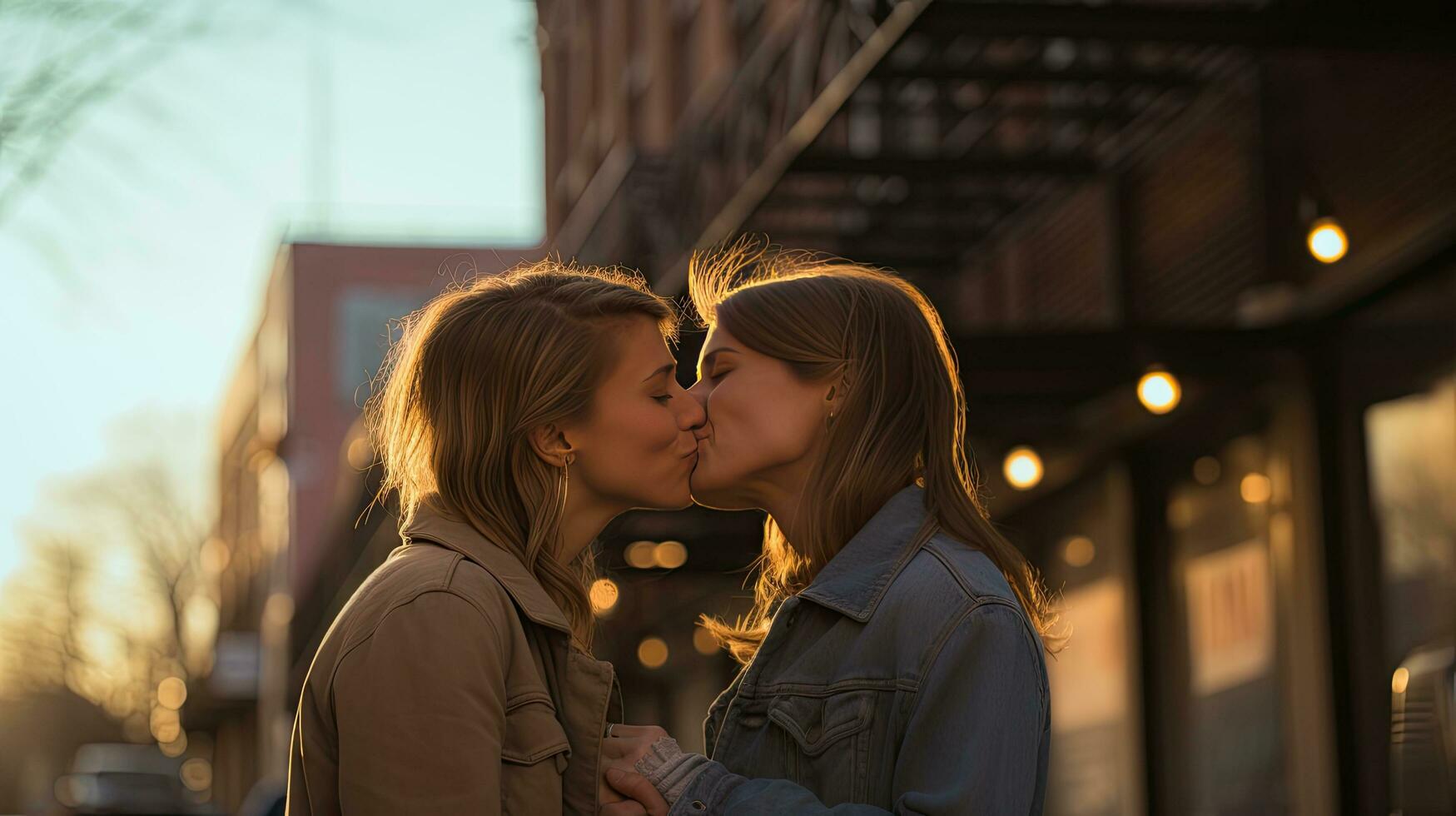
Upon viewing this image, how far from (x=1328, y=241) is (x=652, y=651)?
602 inches

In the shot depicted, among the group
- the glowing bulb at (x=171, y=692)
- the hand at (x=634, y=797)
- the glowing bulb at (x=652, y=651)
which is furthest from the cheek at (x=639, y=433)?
the glowing bulb at (x=171, y=692)

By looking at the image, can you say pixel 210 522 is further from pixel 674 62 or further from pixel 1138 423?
pixel 1138 423

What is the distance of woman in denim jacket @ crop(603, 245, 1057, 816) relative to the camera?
3283 millimetres

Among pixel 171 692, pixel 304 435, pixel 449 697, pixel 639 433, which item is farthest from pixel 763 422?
pixel 171 692

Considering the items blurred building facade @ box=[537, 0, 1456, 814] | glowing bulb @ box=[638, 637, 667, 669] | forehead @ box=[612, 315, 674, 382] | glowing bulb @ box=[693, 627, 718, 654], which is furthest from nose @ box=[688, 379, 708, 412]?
glowing bulb @ box=[638, 637, 667, 669]

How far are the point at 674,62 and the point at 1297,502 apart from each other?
44.7ft

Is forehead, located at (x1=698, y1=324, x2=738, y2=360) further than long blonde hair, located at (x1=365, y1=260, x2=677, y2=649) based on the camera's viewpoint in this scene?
Yes

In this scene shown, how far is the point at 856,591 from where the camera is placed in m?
3.54

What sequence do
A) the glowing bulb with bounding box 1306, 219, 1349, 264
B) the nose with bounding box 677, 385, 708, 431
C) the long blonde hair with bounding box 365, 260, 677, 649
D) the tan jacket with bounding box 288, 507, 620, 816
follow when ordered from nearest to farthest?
the tan jacket with bounding box 288, 507, 620, 816
the long blonde hair with bounding box 365, 260, 677, 649
the nose with bounding box 677, 385, 708, 431
the glowing bulb with bounding box 1306, 219, 1349, 264

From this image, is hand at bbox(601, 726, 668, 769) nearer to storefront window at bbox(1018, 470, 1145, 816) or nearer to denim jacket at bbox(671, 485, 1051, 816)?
denim jacket at bbox(671, 485, 1051, 816)

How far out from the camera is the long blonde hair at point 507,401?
139 inches

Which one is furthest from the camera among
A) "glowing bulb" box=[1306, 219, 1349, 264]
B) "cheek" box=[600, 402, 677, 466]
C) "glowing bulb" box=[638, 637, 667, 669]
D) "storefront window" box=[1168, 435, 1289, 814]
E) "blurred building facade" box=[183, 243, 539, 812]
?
"blurred building facade" box=[183, 243, 539, 812]

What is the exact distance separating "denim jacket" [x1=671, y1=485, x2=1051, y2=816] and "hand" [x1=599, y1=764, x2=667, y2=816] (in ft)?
0.12

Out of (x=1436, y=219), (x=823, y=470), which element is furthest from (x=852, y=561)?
(x=1436, y=219)
